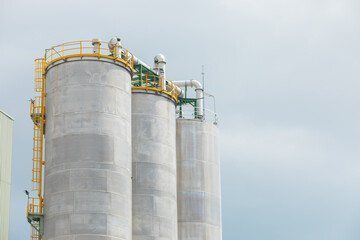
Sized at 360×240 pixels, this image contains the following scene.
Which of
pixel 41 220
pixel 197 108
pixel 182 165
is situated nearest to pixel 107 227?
pixel 41 220

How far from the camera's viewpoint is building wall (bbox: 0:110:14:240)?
1928 inches

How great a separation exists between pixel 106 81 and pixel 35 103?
4.92 metres

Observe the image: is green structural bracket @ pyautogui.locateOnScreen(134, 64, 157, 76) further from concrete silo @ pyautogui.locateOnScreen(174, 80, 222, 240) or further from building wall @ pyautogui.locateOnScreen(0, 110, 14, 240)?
building wall @ pyautogui.locateOnScreen(0, 110, 14, 240)

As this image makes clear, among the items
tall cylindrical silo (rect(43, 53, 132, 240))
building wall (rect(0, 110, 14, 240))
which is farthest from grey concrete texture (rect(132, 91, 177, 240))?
building wall (rect(0, 110, 14, 240))

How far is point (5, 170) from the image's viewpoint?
163ft

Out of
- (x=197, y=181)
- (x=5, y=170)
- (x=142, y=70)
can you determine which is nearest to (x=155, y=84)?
(x=142, y=70)

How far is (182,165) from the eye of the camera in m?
60.7

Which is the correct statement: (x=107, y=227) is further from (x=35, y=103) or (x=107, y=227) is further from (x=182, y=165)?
(x=182, y=165)

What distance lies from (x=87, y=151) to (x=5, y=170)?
562cm

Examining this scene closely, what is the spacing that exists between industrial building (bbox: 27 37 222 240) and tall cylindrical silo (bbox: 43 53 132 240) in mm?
60

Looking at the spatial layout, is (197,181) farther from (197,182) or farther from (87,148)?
(87,148)

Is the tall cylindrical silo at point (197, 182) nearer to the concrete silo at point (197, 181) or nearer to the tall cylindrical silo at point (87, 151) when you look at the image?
the concrete silo at point (197, 181)

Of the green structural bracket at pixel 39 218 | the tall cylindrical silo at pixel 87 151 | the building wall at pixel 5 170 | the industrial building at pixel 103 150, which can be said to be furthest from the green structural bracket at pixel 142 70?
the green structural bracket at pixel 39 218

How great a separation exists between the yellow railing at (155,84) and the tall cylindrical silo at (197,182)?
9.45 feet
